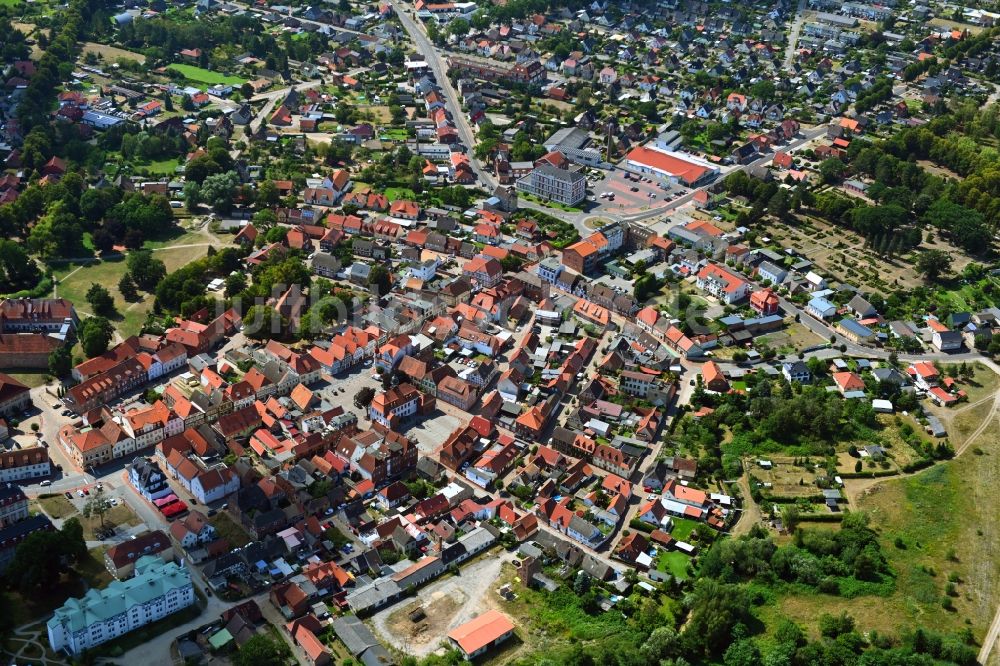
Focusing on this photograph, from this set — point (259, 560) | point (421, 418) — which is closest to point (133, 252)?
point (421, 418)

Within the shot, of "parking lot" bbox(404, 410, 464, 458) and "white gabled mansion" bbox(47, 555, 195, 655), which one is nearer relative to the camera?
"white gabled mansion" bbox(47, 555, 195, 655)

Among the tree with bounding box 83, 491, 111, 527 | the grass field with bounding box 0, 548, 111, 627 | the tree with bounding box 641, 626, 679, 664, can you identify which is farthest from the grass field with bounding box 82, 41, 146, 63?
the tree with bounding box 641, 626, 679, 664

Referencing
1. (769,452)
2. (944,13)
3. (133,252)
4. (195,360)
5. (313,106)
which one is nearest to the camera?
(769,452)

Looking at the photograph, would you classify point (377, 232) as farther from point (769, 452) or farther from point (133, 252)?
point (769, 452)

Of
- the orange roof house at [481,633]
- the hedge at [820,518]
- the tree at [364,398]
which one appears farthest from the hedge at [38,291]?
the hedge at [820,518]

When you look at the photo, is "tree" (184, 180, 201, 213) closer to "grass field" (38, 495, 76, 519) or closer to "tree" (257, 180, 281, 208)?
"tree" (257, 180, 281, 208)
